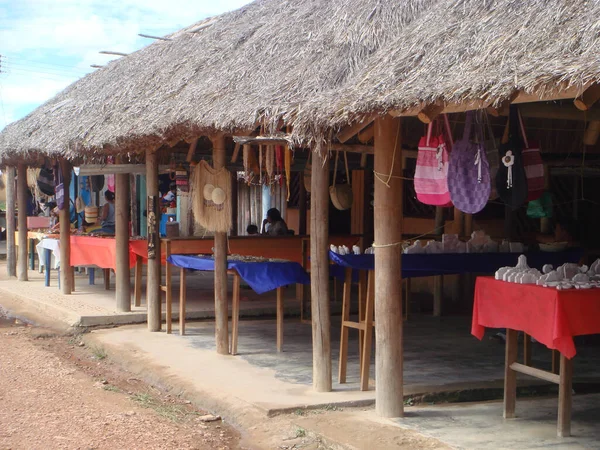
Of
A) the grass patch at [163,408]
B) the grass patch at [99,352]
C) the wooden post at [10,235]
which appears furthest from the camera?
the wooden post at [10,235]

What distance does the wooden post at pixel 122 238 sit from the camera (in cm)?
1091

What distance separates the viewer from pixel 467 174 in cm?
640

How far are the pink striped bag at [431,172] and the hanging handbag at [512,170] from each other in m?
0.44

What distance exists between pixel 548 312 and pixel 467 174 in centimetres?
131

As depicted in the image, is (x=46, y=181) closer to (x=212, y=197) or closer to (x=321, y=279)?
(x=212, y=197)

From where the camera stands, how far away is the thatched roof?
507cm

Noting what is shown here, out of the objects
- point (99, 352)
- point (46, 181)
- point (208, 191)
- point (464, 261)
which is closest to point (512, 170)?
point (464, 261)

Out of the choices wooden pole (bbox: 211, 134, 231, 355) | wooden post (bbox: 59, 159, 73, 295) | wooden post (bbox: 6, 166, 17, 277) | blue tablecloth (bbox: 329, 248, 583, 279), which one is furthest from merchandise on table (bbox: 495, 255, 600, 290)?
wooden post (bbox: 6, 166, 17, 277)

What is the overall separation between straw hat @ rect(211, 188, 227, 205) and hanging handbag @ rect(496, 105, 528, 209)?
3.24 m

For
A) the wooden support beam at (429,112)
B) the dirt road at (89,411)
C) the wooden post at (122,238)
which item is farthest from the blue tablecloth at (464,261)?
the wooden post at (122,238)

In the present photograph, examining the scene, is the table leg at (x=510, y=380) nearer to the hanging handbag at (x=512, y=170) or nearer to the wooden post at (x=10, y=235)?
the hanging handbag at (x=512, y=170)

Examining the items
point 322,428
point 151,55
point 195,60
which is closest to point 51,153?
point 151,55

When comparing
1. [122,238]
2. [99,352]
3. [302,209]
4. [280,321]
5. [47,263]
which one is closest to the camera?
[280,321]

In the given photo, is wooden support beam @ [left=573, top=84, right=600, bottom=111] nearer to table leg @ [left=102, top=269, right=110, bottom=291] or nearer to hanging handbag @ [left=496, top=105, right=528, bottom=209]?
hanging handbag @ [left=496, top=105, right=528, bottom=209]
